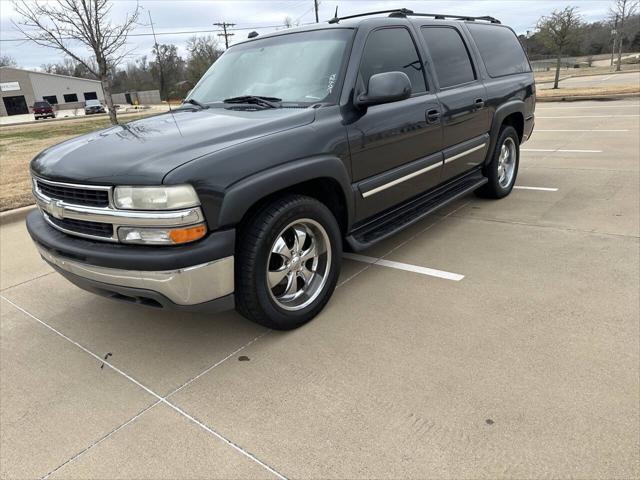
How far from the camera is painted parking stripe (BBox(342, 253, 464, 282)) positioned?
12.6ft

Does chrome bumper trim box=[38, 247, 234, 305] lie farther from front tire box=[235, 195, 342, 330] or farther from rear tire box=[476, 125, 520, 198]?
rear tire box=[476, 125, 520, 198]

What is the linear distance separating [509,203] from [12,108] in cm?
7919

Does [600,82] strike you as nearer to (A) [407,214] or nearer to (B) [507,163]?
(B) [507,163]

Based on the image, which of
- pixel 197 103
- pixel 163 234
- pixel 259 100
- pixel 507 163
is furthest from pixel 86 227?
pixel 507 163

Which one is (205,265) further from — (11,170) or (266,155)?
(11,170)

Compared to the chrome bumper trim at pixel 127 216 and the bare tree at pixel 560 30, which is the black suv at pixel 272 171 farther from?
the bare tree at pixel 560 30

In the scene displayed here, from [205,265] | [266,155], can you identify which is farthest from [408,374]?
[266,155]

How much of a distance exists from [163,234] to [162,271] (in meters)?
0.19

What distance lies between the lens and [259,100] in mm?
3541

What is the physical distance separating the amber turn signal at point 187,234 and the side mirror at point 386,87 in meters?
1.49

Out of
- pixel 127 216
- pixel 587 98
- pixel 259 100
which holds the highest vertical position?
pixel 259 100

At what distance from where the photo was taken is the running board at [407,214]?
11.9 ft

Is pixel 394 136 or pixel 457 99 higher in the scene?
pixel 457 99

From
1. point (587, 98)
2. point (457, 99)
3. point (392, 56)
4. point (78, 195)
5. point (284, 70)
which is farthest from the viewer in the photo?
point (587, 98)
